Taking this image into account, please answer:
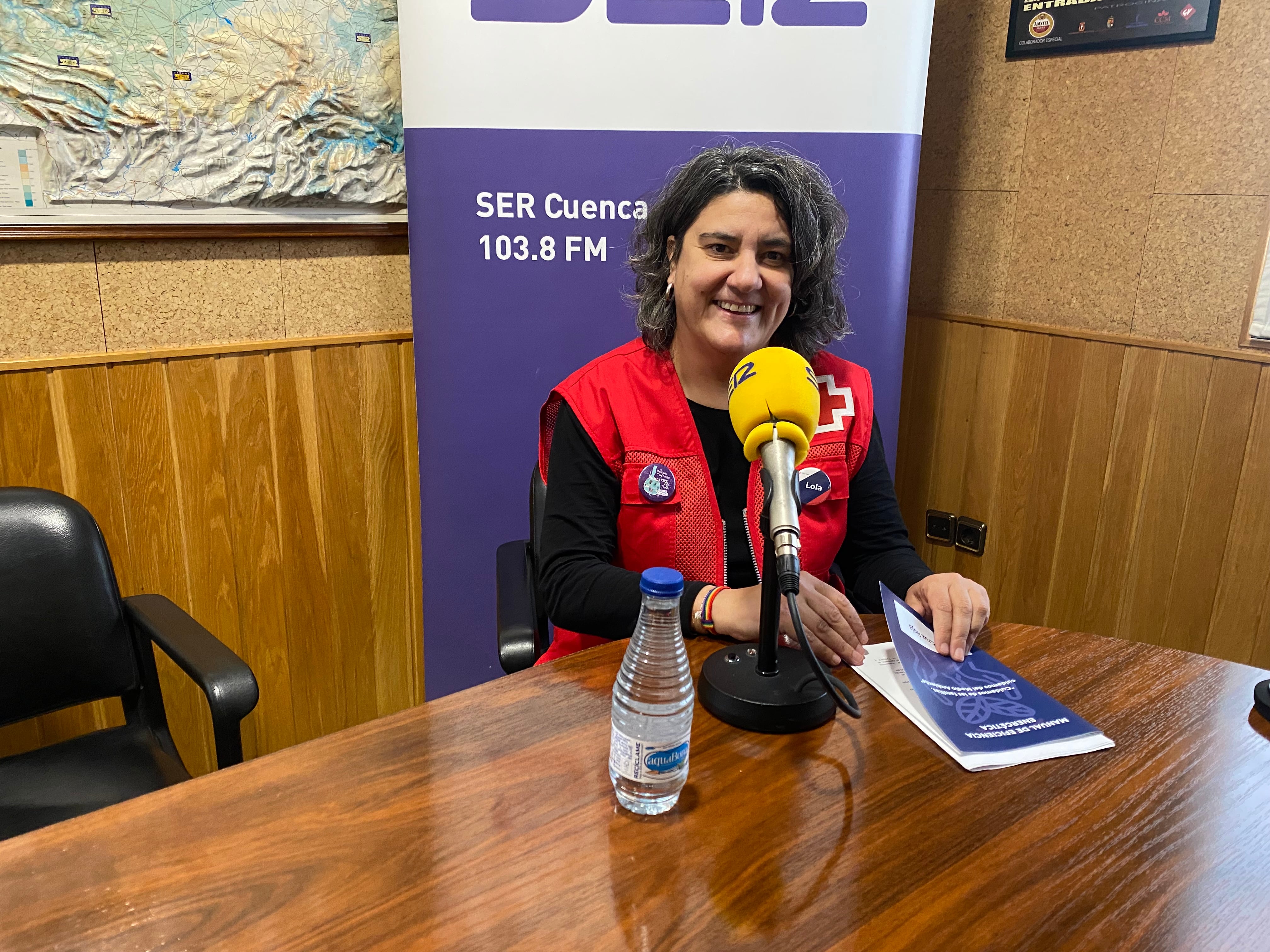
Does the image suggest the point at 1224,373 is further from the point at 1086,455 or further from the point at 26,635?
the point at 26,635

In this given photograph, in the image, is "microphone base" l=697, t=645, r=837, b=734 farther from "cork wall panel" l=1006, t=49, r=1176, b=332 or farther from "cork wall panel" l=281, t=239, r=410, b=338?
"cork wall panel" l=1006, t=49, r=1176, b=332

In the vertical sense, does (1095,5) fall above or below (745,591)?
above

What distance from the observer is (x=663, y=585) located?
86 cm

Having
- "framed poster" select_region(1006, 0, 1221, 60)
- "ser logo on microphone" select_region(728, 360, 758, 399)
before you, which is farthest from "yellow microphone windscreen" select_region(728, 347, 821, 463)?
"framed poster" select_region(1006, 0, 1221, 60)

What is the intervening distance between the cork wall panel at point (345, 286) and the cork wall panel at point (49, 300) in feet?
1.26

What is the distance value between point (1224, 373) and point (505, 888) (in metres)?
1.99

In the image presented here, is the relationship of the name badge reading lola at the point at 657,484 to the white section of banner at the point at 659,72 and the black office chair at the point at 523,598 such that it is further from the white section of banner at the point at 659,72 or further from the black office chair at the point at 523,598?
the white section of banner at the point at 659,72

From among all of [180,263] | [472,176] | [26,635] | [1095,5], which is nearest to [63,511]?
[26,635]

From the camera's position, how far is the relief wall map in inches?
67.2

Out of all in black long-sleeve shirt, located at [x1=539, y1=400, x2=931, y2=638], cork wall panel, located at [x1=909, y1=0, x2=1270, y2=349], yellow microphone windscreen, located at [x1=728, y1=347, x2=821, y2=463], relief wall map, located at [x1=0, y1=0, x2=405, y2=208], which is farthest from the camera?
cork wall panel, located at [x1=909, y1=0, x2=1270, y2=349]

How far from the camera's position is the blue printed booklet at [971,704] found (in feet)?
3.32

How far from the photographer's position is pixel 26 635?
4.71 feet

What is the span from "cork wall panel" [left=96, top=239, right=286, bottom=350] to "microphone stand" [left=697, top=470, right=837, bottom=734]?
1438mm

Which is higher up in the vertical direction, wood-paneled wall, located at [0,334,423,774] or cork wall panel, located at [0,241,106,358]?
cork wall panel, located at [0,241,106,358]
